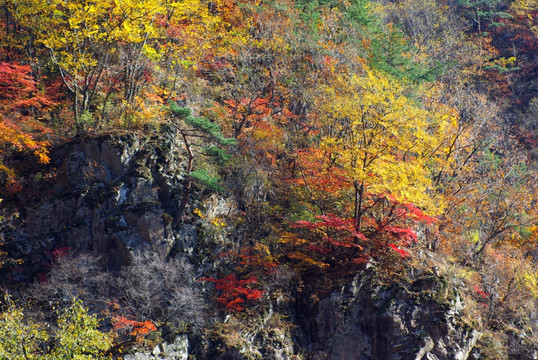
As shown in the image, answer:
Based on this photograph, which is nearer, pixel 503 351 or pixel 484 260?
pixel 503 351

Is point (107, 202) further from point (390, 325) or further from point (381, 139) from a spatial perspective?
point (390, 325)

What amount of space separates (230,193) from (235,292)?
15.9ft

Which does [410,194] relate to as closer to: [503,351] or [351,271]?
[351,271]

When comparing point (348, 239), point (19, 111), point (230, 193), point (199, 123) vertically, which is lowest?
point (230, 193)

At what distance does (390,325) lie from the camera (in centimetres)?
1592

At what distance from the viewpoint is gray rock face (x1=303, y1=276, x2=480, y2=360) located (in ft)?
51.6

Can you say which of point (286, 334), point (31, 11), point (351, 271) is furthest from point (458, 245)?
point (31, 11)

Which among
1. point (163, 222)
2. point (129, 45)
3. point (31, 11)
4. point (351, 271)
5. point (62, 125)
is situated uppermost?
point (31, 11)

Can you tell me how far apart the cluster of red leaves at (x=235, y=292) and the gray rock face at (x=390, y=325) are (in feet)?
9.22

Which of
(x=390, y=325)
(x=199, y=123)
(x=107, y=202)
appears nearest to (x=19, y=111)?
(x=107, y=202)

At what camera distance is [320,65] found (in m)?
23.7

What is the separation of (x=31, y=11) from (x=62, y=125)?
525cm

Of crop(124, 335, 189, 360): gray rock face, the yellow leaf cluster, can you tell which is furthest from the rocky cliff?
the yellow leaf cluster

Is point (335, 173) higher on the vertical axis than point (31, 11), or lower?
lower
